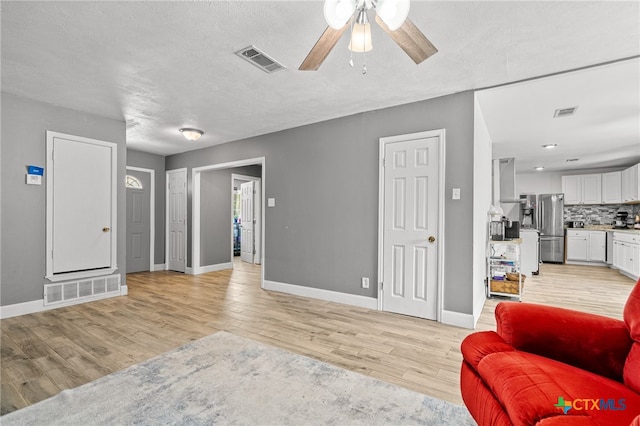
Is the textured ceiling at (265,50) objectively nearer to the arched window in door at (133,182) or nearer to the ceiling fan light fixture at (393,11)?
the ceiling fan light fixture at (393,11)

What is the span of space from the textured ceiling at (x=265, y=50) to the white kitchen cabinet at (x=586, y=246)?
21.0 feet

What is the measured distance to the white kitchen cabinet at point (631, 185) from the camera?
6.19 m

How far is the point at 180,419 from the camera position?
1675 mm

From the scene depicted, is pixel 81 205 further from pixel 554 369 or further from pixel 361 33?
pixel 554 369

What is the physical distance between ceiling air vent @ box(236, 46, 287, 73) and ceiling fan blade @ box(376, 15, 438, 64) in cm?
120

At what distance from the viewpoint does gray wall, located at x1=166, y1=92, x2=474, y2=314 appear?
10.5ft

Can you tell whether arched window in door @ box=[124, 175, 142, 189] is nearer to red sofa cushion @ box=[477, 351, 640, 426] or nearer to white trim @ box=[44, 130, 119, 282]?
white trim @ box=[44, 130, 119, 282]

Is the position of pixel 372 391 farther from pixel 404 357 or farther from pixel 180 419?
pixel 180 419

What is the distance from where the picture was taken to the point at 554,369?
1.22m

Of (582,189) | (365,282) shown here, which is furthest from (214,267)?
(582,189)

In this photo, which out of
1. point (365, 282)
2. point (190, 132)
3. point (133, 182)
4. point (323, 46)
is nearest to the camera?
point (323, 46)

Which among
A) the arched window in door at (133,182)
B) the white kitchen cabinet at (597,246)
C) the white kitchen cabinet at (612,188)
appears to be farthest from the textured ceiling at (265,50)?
Result: the white kitchen cabinet at (612,188)

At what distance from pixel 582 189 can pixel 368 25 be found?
8.67 meters

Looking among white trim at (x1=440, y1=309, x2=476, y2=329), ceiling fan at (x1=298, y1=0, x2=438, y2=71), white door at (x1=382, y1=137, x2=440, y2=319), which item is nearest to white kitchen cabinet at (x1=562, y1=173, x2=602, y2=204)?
white door at (x1=382, y1=137, x2=440, y2=319)
